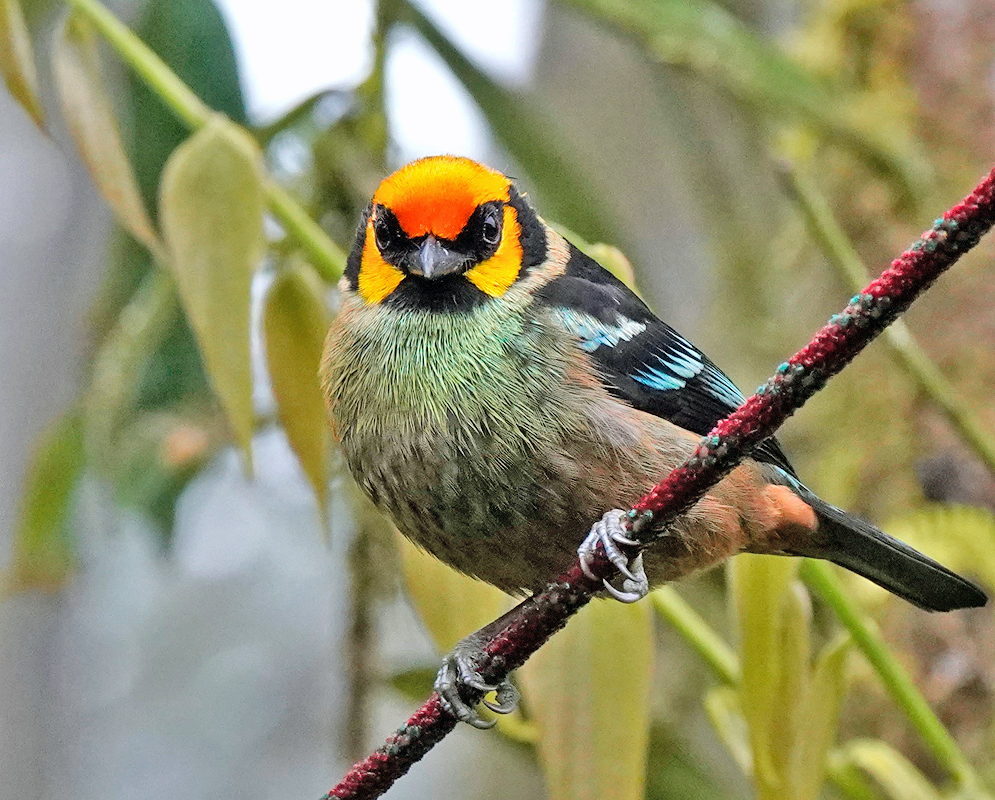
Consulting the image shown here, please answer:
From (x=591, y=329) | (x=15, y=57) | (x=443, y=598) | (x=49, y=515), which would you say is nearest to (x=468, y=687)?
(x=443, y=598)

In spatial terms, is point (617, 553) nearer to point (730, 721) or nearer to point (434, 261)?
point (434, 261)

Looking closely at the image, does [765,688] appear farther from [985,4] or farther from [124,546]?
[124,546]

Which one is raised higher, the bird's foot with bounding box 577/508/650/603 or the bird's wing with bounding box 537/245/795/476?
the bird's wing with bounding box 537/245/795/476

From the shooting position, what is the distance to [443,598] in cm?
164

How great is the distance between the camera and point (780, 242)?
3.36m

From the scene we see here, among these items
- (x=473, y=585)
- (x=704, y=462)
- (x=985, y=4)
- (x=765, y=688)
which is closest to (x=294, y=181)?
(x=473, y=585)

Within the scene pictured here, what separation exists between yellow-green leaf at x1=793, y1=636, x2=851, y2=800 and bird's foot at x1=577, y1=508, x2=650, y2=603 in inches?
12.7

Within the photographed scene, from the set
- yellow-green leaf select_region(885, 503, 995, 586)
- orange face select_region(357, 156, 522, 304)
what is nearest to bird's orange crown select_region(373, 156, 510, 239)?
orange face select_region(357, 156, 522, 304)

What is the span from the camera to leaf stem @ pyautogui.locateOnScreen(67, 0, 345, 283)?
1677mm

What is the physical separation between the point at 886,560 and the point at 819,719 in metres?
0.32

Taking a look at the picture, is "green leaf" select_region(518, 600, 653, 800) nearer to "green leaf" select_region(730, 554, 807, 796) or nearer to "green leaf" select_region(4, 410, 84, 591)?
"green leaf" select_region(730, 554, 807, 796)

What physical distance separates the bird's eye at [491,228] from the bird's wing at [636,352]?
106 millimetres

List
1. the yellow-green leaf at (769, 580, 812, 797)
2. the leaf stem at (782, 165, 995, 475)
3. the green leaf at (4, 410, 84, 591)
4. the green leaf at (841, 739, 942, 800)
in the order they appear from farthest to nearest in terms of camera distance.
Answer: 1. the green leaf at (4, 410, 84, 591)
2. the leaf stem at (782, 165, 995, 475)
3. the green leaf at (841, 739, 942, 800)
4. the yellow-green leaf at (769, 580, 812, 797)

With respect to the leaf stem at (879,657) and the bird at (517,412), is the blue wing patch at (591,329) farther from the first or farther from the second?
the leaf stem at (879,657)
